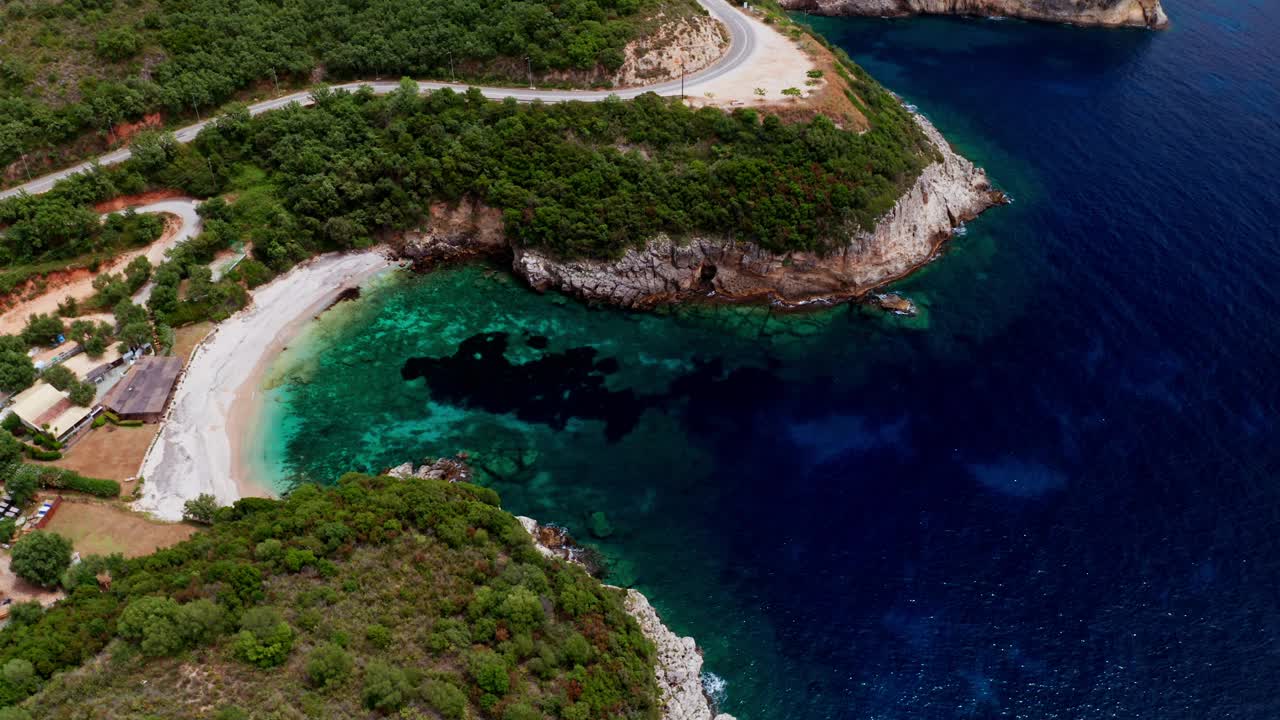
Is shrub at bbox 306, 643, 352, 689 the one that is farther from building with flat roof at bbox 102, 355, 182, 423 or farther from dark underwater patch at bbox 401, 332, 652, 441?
building with flat roof at bbox 102, 355, 182, 423

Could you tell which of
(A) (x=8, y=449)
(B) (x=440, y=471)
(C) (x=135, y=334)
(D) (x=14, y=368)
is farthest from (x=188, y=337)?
(B) (x=440, y=471)

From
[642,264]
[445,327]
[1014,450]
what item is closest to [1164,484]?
[1014,450]

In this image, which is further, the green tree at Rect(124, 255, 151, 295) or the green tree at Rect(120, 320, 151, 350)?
the green tree at Rect(124, 255, 151, 295)

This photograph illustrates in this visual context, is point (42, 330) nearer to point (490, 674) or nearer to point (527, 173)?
point (527, 173)

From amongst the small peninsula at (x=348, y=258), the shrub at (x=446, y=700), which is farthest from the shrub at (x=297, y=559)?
the shrub at (x=446, y=700)

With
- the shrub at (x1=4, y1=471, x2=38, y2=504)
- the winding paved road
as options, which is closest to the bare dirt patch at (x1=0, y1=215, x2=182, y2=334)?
the winding paved road

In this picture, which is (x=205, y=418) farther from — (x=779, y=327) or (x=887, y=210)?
(x=887, y=210)
